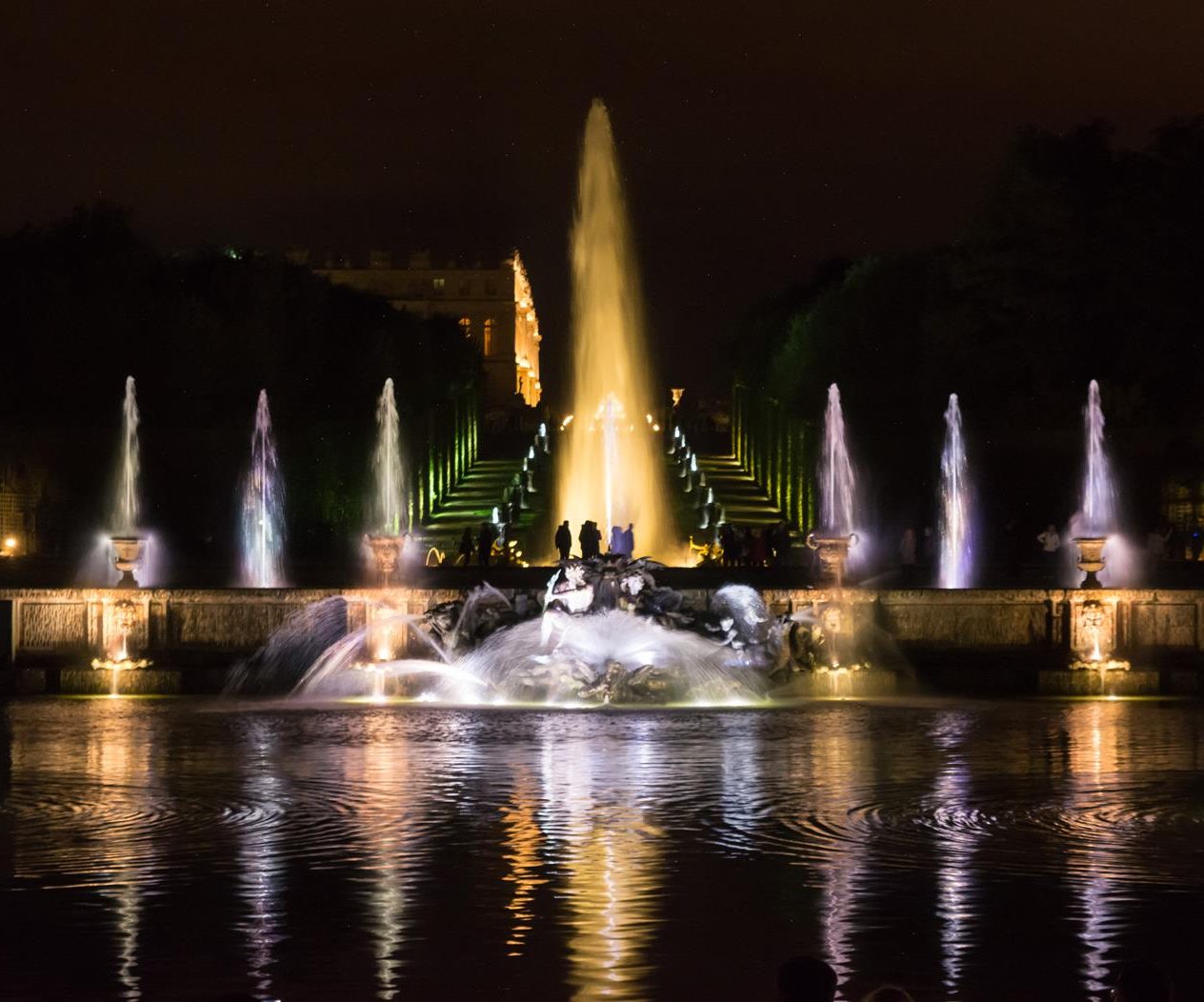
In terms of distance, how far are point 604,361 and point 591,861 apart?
39903mm

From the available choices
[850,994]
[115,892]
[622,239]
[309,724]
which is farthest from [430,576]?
[850,994]

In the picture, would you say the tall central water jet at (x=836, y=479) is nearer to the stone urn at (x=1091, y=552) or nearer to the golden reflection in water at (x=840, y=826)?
the stone urn at (x=1091, y=552)

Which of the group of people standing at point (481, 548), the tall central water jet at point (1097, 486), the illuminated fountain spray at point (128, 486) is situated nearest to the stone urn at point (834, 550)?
the group of people standing at point (481, 548)

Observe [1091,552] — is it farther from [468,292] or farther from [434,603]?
[468,292]

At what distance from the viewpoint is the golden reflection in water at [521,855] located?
9477 mm

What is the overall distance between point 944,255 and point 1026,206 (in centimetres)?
507

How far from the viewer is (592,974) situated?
8.46 metres

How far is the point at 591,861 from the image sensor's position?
11.2 m

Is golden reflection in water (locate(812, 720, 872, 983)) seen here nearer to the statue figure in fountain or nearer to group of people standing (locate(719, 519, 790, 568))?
the statue figure in fountain

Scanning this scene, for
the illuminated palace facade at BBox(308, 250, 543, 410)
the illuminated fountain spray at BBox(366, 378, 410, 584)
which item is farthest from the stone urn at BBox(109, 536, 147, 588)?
the illuminated palace facade at BBox(308, 250, 543, 410)

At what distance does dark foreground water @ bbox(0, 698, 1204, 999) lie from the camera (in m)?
8.63

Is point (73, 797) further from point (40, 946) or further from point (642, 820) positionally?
point (40, 946)

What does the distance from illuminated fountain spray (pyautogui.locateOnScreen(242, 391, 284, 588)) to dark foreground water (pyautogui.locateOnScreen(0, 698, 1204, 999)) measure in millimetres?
34318

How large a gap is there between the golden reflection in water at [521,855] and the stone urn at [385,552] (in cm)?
1316
